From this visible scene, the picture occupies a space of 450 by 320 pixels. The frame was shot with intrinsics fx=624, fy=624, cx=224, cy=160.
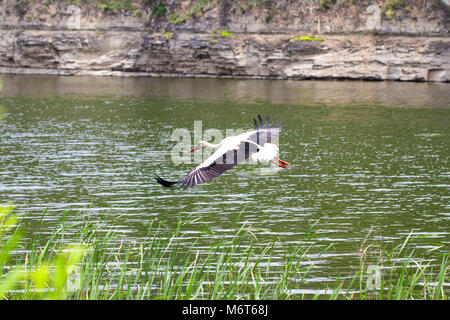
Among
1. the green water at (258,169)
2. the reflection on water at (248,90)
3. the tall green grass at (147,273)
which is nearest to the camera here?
the tall green grass at (147,273)

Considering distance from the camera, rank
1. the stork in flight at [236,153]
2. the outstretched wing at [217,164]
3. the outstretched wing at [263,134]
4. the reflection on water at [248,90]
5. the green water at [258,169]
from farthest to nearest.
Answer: the reflection on water at [248,90] < the green water at [258,169] < the outstretched wing at [263,134] < the stork in flight at [236,153] < the outstretched wing at [217,164]

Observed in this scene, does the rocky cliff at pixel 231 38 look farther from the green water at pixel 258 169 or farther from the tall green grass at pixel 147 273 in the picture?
the tall green grass at pixel 147 273

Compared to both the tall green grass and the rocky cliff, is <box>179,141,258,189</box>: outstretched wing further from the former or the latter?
the rocky cliff

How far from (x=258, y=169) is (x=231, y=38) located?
4589cm

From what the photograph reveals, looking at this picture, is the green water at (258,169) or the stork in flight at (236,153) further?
the green water at (258,169)

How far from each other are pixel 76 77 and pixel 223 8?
18.5m

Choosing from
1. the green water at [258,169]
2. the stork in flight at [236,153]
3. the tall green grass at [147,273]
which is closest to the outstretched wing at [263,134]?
the stork in flight at [236,153]

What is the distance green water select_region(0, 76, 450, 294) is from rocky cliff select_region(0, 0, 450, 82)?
13.4 m

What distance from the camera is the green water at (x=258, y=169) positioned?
1712 centimetres

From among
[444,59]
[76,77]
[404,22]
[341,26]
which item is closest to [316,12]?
[341,26]

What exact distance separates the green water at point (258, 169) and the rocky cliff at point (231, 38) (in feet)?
43.8

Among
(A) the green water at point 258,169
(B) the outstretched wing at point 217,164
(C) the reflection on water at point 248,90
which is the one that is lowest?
(A) the green water at point 258,169
